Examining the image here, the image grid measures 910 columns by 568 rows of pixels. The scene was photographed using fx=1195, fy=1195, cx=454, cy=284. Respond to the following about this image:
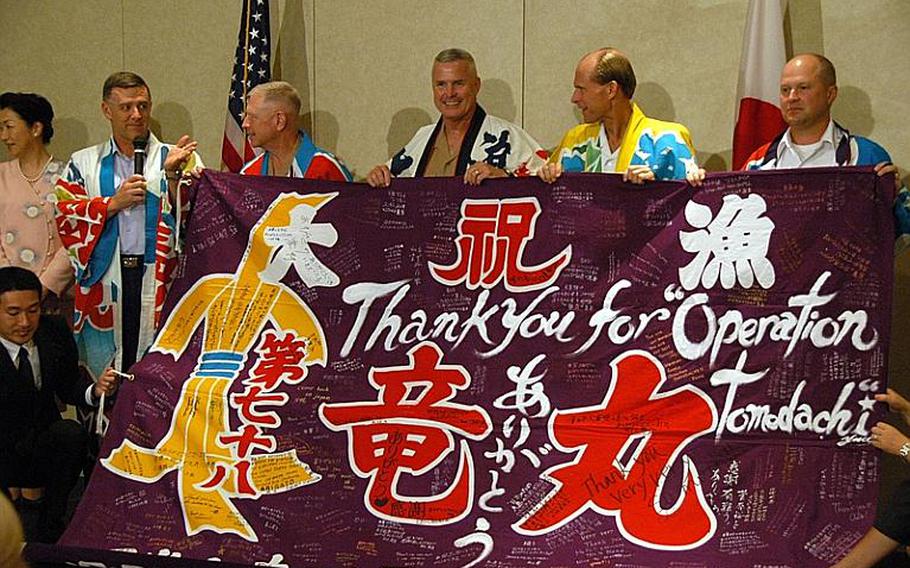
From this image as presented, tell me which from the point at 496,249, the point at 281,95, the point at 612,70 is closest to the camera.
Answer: the point at 496,249

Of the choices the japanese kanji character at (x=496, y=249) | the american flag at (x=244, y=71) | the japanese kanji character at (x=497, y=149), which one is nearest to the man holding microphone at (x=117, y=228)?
the american flag at (x=244, y=71)

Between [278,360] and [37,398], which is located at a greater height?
[278,360]

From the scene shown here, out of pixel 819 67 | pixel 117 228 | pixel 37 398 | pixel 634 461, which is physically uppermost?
pixel 819 67

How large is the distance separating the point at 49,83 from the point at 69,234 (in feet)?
5.56

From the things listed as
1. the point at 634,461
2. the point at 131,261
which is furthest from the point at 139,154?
the point at 634,461

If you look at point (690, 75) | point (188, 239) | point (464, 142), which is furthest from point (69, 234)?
point (690, 75)

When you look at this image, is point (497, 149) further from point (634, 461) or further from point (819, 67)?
point (634, 461)

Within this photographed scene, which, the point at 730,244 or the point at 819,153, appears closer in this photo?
the point at 730,244

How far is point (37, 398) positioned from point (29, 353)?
6.5 inches

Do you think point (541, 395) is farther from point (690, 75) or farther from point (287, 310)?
point (690, 75)

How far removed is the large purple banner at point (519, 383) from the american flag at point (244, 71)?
1.31 m

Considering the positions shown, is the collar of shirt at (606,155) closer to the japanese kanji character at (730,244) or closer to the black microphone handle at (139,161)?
the japanese kanji character at (730,244)

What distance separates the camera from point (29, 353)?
4277 millimetres

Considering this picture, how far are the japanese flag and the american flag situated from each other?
2092 mm
